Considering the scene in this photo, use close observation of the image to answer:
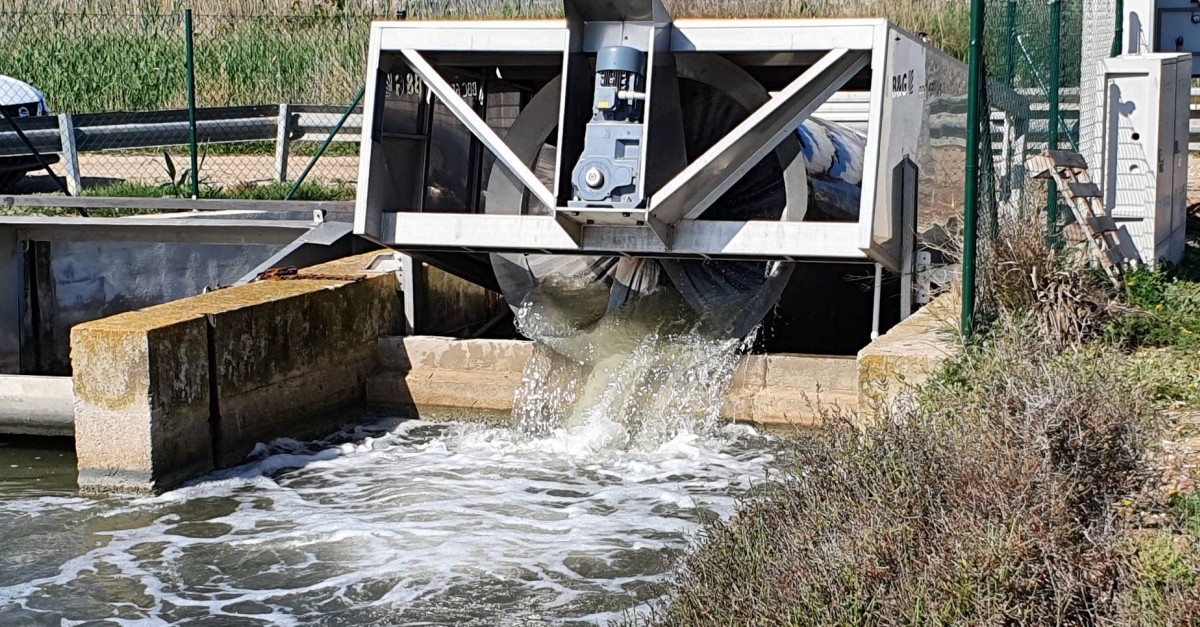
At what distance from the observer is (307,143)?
786 inches

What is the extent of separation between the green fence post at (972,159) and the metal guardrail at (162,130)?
9.43 metres

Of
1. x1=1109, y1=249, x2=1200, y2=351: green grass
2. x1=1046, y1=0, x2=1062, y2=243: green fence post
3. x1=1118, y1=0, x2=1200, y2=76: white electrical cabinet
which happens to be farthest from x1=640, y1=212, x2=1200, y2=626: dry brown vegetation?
x1=1118, y1=0, x2=1200, y2=76: white electrical cabinet

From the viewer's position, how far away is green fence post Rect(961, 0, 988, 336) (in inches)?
295

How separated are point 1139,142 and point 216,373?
6532mm

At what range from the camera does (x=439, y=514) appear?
325 inches

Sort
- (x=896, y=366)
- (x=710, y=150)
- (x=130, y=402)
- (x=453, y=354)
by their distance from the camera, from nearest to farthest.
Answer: (x=896, y=366) < (x=130, y=402) < (x=710, y=150) < (x=453, y=354)

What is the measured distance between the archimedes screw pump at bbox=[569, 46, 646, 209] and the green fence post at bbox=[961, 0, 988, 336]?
6.95 ft

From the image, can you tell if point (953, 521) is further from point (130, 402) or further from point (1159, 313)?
point (130, 402)

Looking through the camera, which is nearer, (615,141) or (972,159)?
(972,159)

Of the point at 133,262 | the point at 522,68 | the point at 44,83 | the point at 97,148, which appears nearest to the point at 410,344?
the point at 522,68

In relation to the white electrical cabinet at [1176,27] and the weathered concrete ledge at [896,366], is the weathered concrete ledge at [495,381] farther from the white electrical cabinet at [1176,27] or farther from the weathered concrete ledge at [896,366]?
the white electrical cabinet at [1176,27]

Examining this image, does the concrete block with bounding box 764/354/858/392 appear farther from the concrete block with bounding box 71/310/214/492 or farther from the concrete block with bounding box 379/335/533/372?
the concrete block with bounding box 71/310/214/492

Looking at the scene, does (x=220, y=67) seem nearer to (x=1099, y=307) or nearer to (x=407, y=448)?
(x=407, y=448)

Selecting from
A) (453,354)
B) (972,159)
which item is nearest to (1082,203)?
(972,159)
